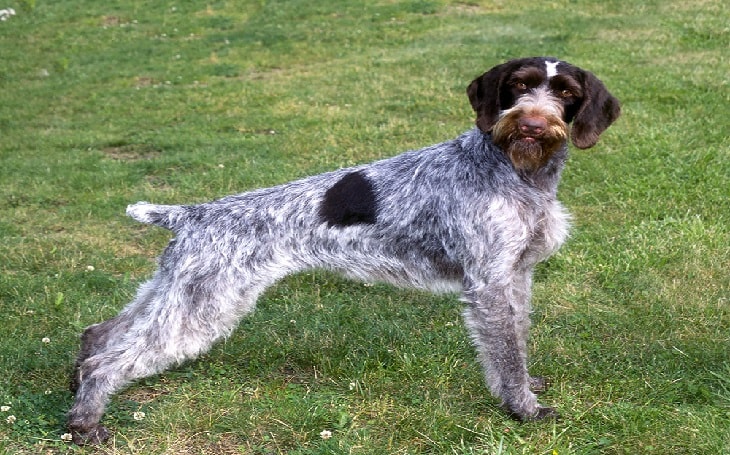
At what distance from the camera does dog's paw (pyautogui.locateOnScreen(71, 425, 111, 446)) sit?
527cm

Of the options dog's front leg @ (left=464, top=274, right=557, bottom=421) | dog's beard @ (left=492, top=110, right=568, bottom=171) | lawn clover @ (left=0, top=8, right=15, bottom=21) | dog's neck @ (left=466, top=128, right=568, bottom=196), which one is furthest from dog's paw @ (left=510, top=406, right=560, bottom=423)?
lawn clover @ (left=0, top=8, right=15, bottom=21)

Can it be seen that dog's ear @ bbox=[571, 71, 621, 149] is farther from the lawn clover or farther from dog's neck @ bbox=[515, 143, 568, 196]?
the lawn clover

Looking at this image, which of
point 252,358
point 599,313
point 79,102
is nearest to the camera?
point 252,358

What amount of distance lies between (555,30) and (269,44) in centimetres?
550

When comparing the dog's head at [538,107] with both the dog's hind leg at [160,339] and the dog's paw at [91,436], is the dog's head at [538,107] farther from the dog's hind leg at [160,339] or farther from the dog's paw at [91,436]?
the dog's paw at [91,436]

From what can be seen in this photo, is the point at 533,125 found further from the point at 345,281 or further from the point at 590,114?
the point at 345,281

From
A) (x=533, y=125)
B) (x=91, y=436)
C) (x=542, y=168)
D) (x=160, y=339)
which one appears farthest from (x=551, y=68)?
(x=91, y=436)

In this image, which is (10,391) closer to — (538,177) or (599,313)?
(538,177)

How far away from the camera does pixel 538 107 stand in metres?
5.17

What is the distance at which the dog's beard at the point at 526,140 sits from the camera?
516 centimetres

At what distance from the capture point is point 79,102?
14398 mm

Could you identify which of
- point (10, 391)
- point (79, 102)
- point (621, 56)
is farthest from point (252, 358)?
point (621, 56)

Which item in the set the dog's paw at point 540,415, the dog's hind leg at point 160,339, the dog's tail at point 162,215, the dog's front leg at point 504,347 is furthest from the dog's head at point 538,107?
the dog's tail at point 162,215

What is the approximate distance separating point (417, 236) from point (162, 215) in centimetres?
162
